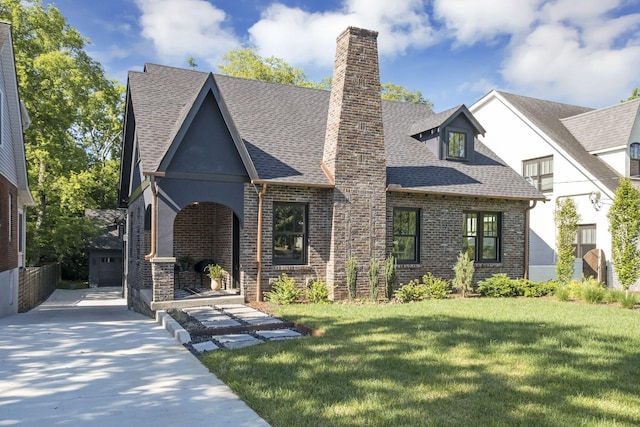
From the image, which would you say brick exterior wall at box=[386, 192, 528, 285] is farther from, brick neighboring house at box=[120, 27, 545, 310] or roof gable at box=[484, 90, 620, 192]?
roof gable at box=[484, 90, 620, 192]

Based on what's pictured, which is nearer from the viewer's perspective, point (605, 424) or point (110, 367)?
point (605, 424)

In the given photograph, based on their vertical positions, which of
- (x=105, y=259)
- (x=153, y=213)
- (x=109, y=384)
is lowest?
(x=105, y=259)

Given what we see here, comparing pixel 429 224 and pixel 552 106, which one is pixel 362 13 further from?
pixel 552 106

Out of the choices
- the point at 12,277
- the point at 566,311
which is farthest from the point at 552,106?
the point at 12,277

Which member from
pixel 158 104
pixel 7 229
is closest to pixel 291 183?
pixel 158 104

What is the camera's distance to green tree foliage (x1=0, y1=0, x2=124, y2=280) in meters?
23.1

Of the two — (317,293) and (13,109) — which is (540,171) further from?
(13,109)

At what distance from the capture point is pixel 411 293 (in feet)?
44.7

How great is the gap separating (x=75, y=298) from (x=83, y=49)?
47.4 feet

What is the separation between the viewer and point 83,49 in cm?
2742

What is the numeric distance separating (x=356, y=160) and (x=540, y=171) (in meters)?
13.0

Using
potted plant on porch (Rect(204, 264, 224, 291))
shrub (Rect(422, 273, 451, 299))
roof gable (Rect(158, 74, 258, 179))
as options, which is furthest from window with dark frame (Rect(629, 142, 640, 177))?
potted plant on porch (Rect(204, 264, 224, 291))

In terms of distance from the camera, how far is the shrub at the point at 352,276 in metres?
12.7

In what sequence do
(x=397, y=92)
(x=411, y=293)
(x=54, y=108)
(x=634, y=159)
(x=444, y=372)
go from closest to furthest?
(x=444, y=372), (x=411, y=293), (x=634, y=159), (x=54, y=108), (x=397, y=92)
